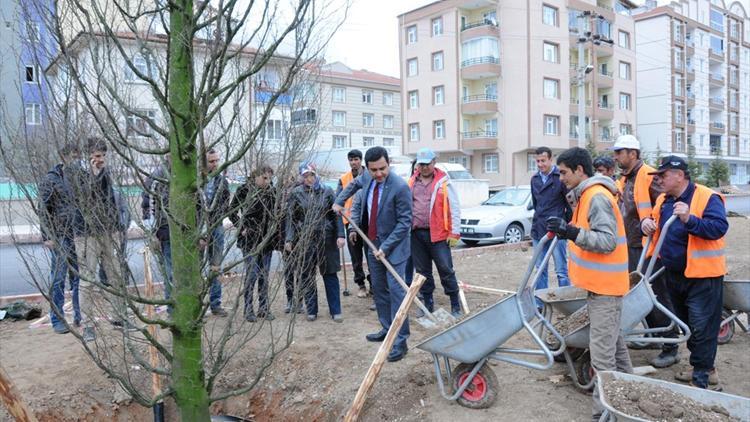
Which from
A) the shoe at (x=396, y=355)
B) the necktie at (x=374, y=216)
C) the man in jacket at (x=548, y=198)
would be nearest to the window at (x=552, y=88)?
the man in jacket at (x=548, y=198)

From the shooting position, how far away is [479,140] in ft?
120

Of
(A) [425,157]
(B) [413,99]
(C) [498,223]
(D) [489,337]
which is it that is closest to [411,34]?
(B) [413,99]

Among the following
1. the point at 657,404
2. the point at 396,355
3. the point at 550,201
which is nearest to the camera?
the point at 657,404

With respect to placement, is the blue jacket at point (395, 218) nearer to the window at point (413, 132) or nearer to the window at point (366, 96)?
the window at point (413, 132)

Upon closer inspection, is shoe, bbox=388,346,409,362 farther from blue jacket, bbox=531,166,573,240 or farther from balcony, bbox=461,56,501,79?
balcony, bbox=461,56,501,79

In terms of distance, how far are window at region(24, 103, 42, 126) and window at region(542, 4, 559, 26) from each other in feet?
119

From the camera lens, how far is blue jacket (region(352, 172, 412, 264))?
4.98 metres

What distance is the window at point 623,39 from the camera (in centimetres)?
4159

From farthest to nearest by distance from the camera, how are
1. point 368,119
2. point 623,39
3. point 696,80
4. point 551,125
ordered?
point 696,80
point 368,119
point 623,39
point 551,125

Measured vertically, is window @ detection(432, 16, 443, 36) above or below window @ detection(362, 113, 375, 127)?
above

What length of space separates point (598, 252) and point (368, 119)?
44264 millimetres

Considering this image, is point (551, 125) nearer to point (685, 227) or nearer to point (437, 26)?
point (437, 26)

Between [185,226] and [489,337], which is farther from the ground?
[185,226]

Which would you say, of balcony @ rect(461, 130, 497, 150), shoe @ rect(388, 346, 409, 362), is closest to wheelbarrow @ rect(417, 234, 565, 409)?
shoe @ rect(388, 346, 409, 362)
